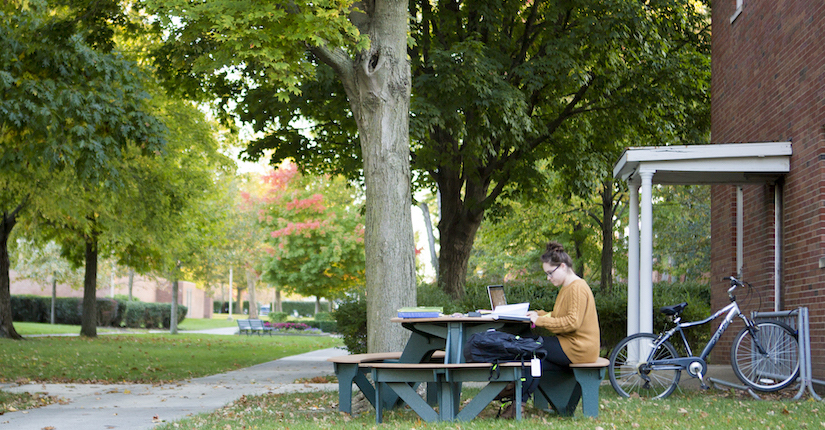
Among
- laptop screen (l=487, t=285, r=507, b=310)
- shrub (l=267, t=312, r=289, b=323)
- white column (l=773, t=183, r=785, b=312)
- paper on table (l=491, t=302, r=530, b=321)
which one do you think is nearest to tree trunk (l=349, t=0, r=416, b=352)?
laptop screen (l=487, t=285, r=507, b=310)

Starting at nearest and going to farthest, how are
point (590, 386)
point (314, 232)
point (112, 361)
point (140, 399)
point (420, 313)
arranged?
point (590, 386) < point (420, 313) < point (140, 399) < point (112, 361) < point (314, 232)

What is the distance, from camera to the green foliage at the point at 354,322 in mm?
A: 13227

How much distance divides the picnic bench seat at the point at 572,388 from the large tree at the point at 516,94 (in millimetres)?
6221

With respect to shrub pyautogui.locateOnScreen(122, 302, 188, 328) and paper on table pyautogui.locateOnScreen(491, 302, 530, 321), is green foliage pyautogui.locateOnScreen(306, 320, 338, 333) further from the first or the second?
paper on table pyautogui.locateOnScreen(491, 302, 530, 321)

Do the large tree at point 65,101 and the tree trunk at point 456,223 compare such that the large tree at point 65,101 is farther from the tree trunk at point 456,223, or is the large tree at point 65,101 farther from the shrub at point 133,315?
the shrub at point 133,315

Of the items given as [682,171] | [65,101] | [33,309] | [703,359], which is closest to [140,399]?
[65,101]

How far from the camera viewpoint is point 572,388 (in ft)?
23.7

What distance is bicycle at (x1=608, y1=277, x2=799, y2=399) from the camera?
9109 mm

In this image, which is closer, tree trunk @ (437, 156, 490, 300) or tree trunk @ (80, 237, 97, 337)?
tree trunk @ (437, 156, 490, 300)

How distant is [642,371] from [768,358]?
1.52 metres

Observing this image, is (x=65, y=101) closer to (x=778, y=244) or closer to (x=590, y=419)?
(x=590, y=419)

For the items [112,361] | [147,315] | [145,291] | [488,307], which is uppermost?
[488,307]

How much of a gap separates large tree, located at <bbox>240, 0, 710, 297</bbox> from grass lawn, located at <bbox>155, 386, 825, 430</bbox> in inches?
231

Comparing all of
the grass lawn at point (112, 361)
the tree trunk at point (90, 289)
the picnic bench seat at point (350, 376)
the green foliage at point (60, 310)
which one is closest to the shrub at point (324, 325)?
the green foliage at point (60, 310)
